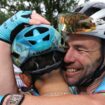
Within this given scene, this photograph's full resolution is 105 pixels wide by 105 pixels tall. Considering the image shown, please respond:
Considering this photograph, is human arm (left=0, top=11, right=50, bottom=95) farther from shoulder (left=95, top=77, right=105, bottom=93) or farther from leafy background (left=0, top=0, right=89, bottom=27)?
leafy background (left=0, top=0, right=89, bottom=27)

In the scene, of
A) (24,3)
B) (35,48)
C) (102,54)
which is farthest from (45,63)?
(24,3)

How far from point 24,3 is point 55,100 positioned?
26.0 m

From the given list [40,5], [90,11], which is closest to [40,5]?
[40,5]

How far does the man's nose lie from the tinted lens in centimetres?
15

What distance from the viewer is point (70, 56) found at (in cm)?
332

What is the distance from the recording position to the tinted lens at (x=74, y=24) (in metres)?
3.35

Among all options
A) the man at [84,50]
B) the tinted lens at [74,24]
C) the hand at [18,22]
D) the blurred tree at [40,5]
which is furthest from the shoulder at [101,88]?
the blurred tree at [40,5]

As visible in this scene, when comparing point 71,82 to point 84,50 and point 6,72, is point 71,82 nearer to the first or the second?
point 84,50

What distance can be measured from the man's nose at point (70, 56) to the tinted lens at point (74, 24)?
5.9 inches

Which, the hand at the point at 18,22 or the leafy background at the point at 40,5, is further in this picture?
the leafy background at the point at 40,5

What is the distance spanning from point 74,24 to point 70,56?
256 millimetres

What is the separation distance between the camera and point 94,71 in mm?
3465

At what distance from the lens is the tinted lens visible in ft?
11.0

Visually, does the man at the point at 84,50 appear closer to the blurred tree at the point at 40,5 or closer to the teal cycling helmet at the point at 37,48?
the teal cycling helmet at the point at 37,48
